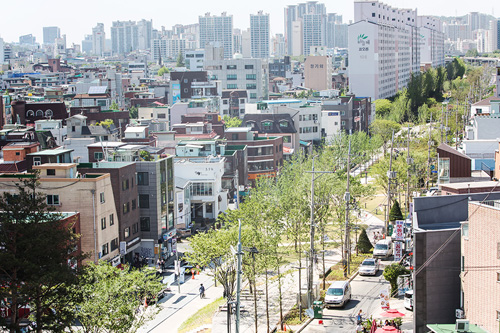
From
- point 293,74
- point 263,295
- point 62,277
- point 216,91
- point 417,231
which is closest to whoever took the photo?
point 62,277

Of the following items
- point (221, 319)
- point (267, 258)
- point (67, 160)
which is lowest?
point (221, 319)

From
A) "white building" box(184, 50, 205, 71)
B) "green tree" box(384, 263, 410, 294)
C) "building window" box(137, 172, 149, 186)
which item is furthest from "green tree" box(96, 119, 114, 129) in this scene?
"white building" box(184, 50, 205, 71)

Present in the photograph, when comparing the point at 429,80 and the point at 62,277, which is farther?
the point at 429,80

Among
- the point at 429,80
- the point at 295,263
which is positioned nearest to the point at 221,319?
the point at 295,263

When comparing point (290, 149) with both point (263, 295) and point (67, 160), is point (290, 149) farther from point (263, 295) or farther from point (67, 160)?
point (263, 295)

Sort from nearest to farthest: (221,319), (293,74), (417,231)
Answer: (417,231) < (221,319) < (293,74)

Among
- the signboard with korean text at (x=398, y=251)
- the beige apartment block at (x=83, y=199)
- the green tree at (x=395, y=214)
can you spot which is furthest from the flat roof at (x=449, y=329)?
the green tree at (x=395, y=214)
